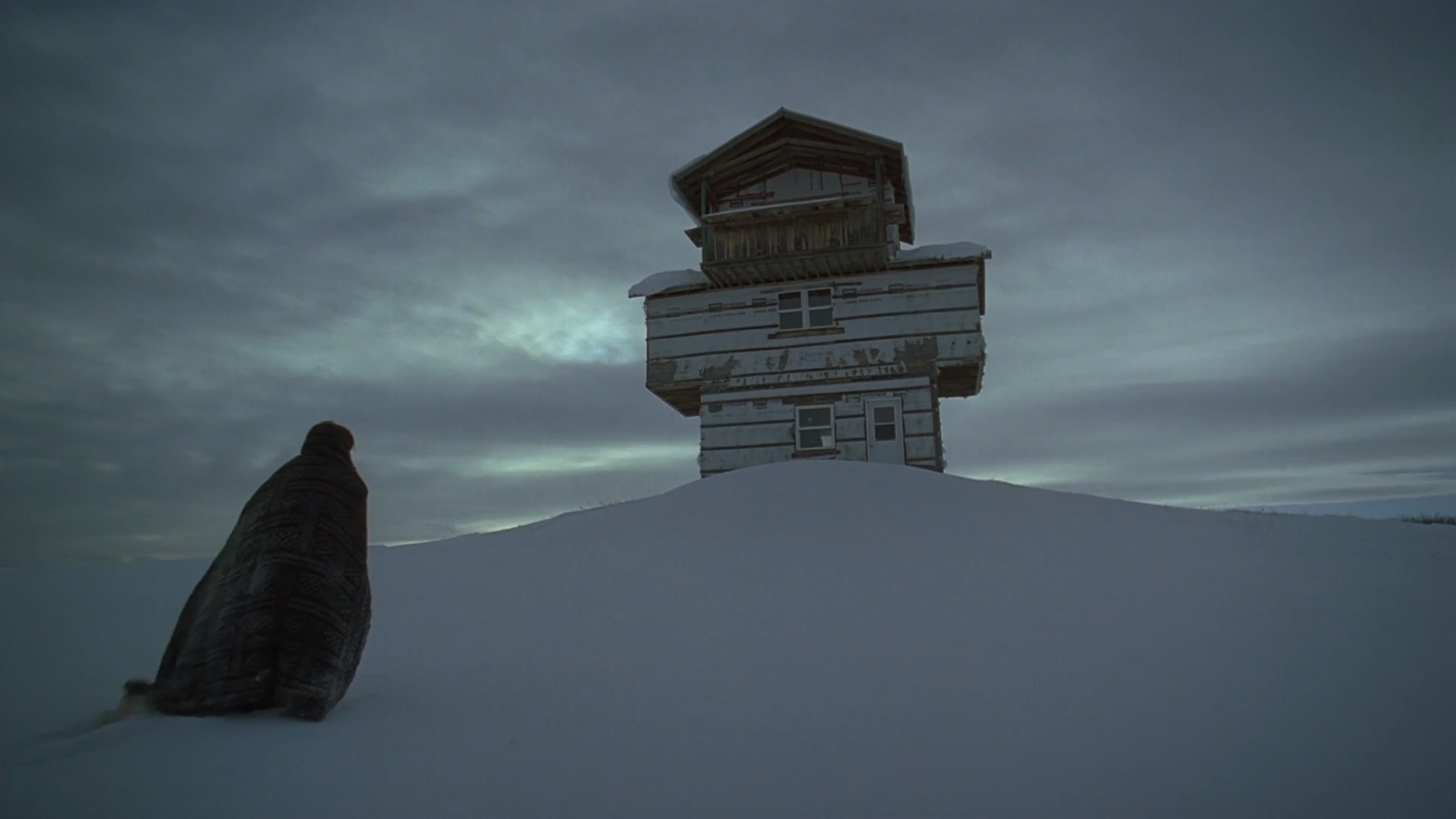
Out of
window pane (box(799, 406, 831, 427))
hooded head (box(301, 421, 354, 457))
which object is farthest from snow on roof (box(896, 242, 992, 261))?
hooded head (box(301, 421, 354, 457))

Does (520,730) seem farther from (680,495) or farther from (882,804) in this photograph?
(680,495)

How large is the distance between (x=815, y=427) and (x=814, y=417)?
0.96 ft

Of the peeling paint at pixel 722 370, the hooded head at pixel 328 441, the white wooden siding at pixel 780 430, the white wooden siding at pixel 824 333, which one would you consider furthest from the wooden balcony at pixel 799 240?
the hooded head at pixel 328 441

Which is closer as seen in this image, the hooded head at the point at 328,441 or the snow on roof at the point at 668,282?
the hooded head at the point at 328,441

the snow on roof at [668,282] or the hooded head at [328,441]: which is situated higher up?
the snow on roof at [668,282]

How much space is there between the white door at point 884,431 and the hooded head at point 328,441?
1594cm

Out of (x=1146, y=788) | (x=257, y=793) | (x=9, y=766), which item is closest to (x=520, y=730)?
(x=257, y=793)

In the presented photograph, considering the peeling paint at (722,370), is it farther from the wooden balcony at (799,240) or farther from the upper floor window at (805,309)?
the wooden balcony at (799,240)

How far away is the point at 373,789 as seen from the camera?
458cm

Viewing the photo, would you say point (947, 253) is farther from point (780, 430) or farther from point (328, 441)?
point (328, 441)

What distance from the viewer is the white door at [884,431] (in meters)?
20.6

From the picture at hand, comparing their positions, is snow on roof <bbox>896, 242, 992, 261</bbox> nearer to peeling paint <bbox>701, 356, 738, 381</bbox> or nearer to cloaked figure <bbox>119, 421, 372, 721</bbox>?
peeling paint <bbox>701, 356, 738, 381</bbox>

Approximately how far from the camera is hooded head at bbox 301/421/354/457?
6066mm

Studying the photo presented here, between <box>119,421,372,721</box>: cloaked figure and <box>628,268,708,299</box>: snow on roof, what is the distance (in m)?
17.2
